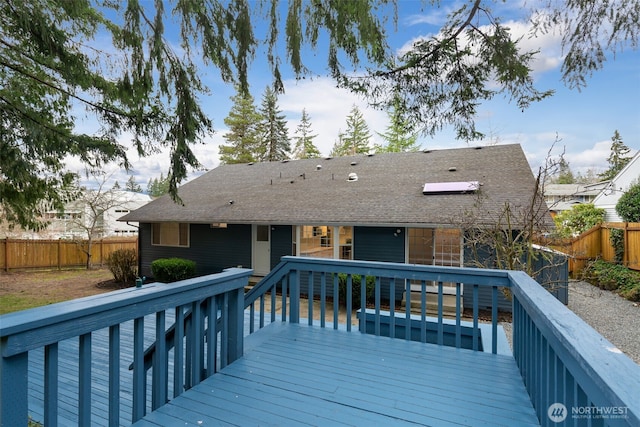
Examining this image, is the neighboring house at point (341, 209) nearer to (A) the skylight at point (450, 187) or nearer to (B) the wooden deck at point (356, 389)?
(A) the skylight at point (450, 187)

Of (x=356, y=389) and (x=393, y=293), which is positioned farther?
(x=393, y=293)

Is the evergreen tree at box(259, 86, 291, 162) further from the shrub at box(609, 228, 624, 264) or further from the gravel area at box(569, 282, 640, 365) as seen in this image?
the gravel area at box(569, 282, 640, 365)

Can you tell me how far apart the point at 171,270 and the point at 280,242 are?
3.39 meters

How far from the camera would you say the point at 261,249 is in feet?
33.7

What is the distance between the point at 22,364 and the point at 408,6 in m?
3.17

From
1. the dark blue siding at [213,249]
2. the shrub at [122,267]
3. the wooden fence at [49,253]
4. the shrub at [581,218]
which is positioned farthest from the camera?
the shrub at [581,218]

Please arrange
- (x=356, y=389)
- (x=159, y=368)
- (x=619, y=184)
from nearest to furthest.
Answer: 1. (x=159, y=368)
2. (x=356, y=389)
3. (x=619, y=184)

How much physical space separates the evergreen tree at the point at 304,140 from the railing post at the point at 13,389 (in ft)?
87.4

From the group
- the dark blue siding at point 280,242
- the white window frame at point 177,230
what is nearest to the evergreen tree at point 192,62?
the dark blue siding at point 280,242

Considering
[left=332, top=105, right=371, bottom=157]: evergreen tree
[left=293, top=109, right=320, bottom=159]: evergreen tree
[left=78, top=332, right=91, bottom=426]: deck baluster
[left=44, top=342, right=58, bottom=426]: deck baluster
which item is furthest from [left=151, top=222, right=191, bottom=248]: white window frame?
[left=293, top=109, right=320, bottom=159]: evergreen tree

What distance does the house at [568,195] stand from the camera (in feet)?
19.5

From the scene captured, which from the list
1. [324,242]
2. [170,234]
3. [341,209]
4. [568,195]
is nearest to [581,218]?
[568,195]

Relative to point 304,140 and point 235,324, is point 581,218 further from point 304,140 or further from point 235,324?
point 304,140

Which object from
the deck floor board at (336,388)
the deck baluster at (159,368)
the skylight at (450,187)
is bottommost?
the deck floor board at (336,388)
